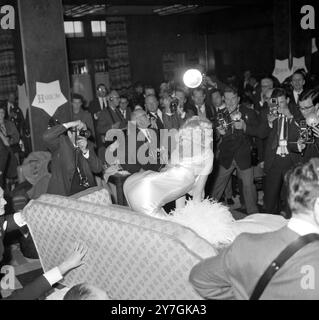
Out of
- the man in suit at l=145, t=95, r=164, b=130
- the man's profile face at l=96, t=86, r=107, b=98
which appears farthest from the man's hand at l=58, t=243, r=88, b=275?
the man's profile face at l=96, t=86, r=107, b=98

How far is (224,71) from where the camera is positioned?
1490 cm

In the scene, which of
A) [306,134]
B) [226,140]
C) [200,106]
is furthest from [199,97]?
[306,134]

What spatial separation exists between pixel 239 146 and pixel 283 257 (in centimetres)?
345

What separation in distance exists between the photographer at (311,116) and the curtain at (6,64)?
32.9 ft

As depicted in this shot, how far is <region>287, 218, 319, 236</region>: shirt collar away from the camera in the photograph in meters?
1.71

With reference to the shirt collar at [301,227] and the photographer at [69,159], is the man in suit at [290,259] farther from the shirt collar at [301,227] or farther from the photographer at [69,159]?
the photographer at [69,159]

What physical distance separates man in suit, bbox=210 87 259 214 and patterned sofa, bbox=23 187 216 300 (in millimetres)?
2544

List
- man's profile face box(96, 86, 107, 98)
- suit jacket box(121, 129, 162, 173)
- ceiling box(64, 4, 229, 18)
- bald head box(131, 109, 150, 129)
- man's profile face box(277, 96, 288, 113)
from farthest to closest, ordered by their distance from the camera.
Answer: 1. ceiling box(64, 4, 229, 18)
2. man's profile face box(96, 86, 107, 98)
3. bald head box(131, 109, 150, 129)
4. suit jacket box(121, 129, 162, 173)
5. man's profile face box(277, 96, 288, 113)

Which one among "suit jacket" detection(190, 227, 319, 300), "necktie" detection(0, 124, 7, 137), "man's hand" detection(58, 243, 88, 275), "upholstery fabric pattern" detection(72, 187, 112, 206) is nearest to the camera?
"suit jacket" detection(190, 227, 319, 300)

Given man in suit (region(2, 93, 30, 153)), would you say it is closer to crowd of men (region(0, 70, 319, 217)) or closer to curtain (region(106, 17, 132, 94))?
crowd of men (region(0, 70, 319, 217))

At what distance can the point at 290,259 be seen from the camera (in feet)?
5.44

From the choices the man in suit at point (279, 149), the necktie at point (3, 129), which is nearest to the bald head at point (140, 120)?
the man in suit at point (279, 149)

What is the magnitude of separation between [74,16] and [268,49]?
18.4ft

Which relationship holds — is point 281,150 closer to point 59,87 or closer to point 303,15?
point 59,87
